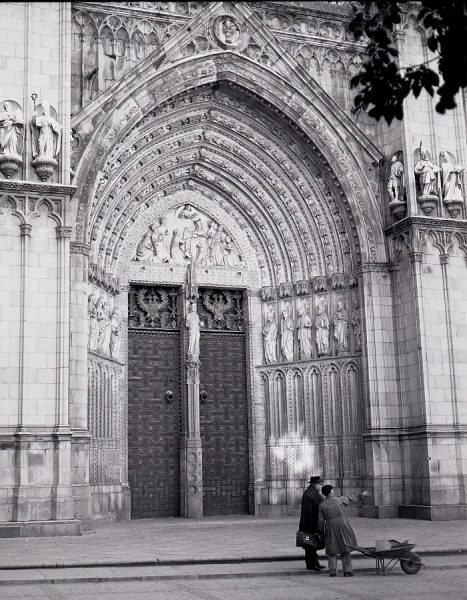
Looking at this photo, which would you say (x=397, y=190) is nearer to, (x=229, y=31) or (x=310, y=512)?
(x=229, y=31)

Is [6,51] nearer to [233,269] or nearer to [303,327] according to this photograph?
[233,269]

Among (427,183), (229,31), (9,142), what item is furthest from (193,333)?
(229,31)

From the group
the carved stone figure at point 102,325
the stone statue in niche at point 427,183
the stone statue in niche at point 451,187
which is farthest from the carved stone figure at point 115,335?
the stone statue in niche at point 451,187

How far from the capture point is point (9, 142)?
706 inches

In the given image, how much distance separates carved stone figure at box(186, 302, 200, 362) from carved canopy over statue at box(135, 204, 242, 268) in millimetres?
1406

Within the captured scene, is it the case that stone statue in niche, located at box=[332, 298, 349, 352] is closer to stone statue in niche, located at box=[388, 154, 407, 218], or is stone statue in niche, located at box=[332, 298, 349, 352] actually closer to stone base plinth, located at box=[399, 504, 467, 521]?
stone statue in niche, located at box=[388, 154, 407, 218]

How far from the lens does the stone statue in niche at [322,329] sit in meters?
22.4

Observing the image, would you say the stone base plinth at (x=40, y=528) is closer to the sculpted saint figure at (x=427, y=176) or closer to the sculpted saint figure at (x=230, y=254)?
the sculpted saint figure at (x=230, y=254)

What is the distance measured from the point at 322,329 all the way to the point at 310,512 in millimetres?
10334

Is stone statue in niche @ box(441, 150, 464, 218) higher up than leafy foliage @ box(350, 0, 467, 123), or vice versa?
stone statue in niche @ box(441, 150, 464, 218)

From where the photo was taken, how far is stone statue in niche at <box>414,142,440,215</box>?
69.0 feet

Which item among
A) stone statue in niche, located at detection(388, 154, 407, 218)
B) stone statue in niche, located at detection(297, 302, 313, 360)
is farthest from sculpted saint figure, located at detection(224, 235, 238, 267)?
stone statue in niche, located at detection(388, 154, 407, 218)

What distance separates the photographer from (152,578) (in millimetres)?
11570

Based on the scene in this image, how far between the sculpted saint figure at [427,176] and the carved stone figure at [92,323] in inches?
325
